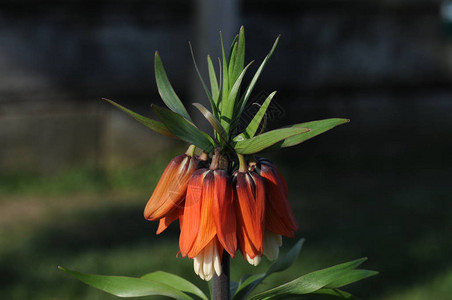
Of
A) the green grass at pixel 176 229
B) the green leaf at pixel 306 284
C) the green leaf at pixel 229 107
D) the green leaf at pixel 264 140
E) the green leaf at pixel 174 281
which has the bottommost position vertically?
the green grass at pixel 176 229

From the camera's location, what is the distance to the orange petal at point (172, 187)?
2.28ft

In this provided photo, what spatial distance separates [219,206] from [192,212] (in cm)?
4

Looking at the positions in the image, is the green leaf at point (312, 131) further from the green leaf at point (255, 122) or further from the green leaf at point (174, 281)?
the green leaf at point (174, 281)

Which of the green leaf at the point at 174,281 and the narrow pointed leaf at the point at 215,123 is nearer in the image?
the narrow pointed leaf at the point at 215,123

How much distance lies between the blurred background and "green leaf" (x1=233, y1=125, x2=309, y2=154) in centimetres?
185

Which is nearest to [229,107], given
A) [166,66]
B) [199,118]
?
[199,118]

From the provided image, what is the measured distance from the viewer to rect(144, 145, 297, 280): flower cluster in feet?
2.22

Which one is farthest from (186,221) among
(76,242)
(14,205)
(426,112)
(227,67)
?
(426,112)

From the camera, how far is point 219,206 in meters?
0.67

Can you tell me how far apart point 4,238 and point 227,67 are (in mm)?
2640

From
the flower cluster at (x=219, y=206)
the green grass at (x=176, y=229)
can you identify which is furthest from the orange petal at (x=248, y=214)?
the green grass at (x=176, y=229)

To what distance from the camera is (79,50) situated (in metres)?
4.07

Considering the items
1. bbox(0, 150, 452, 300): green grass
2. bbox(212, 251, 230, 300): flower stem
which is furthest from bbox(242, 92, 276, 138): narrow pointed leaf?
bbox(0, 150, 452, 300): green grass

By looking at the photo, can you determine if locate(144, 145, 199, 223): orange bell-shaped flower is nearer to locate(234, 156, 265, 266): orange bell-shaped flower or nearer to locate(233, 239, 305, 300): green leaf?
locate(234, 156, 265, 266): orange bell-shaped flower
